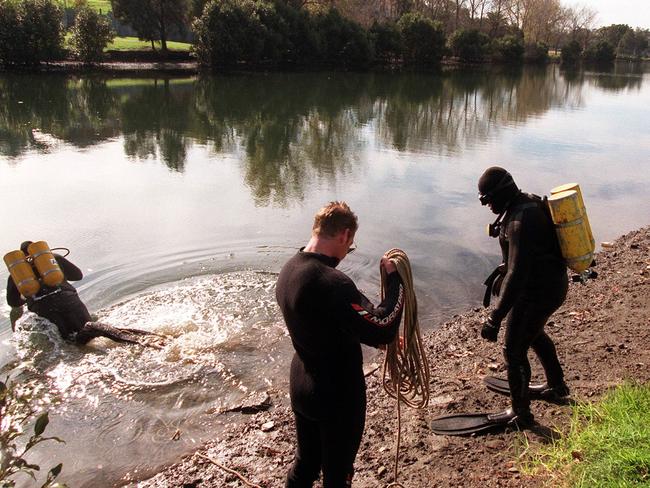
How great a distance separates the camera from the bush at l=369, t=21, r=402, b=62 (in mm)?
52469

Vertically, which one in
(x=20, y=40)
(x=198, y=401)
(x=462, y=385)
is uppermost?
(x=20, y=40)

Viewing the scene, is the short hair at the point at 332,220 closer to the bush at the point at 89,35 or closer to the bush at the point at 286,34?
the bush at the point at 89,35

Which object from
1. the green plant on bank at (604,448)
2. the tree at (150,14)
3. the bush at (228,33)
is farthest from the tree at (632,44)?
the green plant on bank at (604,448)

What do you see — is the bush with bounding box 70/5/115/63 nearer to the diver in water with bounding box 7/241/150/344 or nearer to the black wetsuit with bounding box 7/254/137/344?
the diver in water with bounding box 7/241/150/344

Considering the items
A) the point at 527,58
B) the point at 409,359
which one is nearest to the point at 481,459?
the point at 409,359

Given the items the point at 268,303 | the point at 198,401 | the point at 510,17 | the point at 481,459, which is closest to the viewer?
the point at 481,459

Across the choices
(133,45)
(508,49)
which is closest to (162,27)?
(133,45)

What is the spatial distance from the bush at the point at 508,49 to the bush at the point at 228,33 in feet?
107

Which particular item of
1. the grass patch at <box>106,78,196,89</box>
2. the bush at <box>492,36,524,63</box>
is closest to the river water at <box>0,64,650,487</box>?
the grass patch at <box>106,78,196,89</box>

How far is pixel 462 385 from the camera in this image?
5.25 meters

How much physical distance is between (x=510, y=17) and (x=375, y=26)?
1467 inches

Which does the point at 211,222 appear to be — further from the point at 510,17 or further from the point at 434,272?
the point at 510,17

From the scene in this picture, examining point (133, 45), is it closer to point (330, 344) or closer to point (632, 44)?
point (330, 344)

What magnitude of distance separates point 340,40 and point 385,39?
6.23 m
